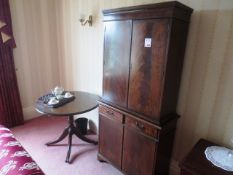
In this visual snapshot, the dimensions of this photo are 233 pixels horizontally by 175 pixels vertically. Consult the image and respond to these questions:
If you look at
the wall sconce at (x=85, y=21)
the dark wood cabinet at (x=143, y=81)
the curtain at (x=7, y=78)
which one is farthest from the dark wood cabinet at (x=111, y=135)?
the curtain at (x=7, y=78)

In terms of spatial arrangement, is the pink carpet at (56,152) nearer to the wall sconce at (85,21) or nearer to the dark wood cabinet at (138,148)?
the dark wood cabinet at (138,148)

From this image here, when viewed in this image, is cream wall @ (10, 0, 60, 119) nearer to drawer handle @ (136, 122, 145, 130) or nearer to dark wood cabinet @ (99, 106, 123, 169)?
dark wood cabinet @ (99, 106, 123, 169)

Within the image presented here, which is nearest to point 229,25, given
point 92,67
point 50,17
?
point 92,67

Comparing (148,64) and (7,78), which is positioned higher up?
(148,64)

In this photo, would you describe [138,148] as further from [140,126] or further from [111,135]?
[111,135]

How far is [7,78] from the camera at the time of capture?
9.14 ft

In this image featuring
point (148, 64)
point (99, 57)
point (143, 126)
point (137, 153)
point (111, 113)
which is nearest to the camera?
point (148, 64)

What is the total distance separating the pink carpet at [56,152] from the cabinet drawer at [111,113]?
0.71 meters

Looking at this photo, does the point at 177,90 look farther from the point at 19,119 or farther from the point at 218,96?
the point at 19,119

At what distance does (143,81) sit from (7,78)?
7.74 ft

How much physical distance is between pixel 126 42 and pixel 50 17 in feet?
7.16

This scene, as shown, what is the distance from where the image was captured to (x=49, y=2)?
308 cm

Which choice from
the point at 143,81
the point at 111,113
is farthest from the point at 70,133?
the point at 143,81

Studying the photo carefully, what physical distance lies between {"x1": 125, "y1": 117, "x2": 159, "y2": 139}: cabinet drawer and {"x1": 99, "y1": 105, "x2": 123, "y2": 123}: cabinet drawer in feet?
0.31
